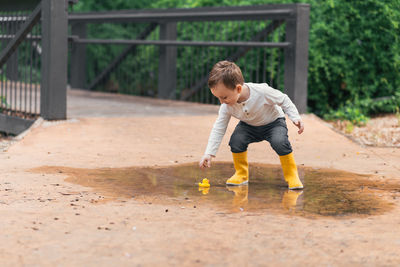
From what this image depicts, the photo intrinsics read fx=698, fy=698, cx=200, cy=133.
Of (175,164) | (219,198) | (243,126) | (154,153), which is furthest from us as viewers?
(154,153)

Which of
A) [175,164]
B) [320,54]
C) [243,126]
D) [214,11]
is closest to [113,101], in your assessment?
[214,11]

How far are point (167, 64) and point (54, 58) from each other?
404 centimetres

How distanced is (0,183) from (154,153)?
6.68 feet

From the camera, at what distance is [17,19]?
367 inches

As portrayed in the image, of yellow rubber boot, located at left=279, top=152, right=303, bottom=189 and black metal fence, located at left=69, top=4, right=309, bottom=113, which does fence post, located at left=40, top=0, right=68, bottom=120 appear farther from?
yellow rubber boot, located at left=279, top=152, right=303, bottom=189

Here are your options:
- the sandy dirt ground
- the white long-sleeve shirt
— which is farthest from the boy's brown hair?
the sandy dirt ground

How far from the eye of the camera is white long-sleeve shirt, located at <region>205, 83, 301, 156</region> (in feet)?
18.0

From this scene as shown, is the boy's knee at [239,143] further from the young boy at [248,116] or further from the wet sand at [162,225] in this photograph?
the wet sand at [162,225]

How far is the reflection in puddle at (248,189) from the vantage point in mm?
4836

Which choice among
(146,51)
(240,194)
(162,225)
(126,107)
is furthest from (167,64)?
(162,225)

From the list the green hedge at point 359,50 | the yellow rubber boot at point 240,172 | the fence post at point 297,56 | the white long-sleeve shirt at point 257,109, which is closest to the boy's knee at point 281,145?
the white long-sleeve shirt at point 257,109

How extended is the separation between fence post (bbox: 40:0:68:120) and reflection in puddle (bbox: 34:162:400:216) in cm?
267

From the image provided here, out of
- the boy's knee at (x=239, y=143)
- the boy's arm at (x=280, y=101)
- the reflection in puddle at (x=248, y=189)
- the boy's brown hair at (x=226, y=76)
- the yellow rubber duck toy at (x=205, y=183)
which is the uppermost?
the boy's brown hair at (x=226, y=76)

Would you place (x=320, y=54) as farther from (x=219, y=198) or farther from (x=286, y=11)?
(x=219, y=198)
